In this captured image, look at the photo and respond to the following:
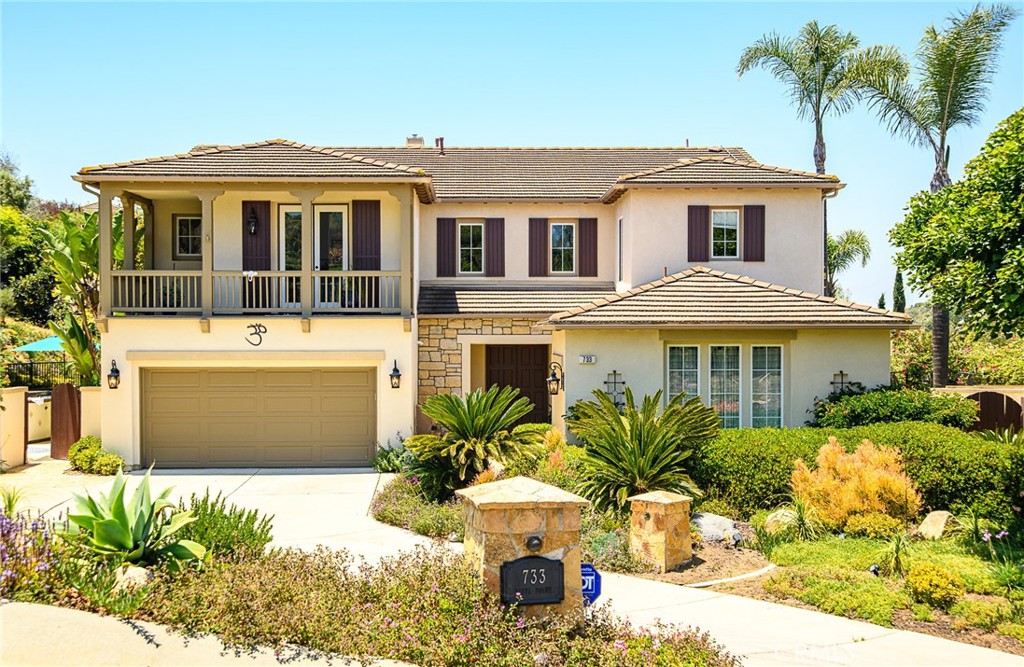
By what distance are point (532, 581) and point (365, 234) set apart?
42.0 feet

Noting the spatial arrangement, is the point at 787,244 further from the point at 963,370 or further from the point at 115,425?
the point at 115,425

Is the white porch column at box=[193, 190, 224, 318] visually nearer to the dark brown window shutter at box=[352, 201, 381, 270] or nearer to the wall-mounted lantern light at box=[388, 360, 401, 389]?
the dark brown window shutter at box=[352, 201, 381, 270]

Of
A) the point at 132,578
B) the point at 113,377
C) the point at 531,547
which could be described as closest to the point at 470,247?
the point at 113,377

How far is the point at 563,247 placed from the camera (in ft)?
68.7

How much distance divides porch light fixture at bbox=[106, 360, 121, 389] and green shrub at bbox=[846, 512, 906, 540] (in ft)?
44.6

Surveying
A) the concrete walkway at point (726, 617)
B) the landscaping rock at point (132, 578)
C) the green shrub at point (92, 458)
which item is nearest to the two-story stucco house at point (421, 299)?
the green shrub at point (92, 458)

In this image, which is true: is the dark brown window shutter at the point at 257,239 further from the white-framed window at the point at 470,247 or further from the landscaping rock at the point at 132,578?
the landscaping rock at the point at 132,578

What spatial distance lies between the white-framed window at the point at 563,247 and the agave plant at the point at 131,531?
1423 centimetres

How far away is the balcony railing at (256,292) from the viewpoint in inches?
674

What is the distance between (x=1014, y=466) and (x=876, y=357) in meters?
5.12

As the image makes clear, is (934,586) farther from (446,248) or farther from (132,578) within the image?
(446,248)

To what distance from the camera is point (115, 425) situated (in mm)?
16953

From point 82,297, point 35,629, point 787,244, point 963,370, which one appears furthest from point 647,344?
point 963,370

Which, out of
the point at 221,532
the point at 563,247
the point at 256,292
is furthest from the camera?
the point at 563,247
